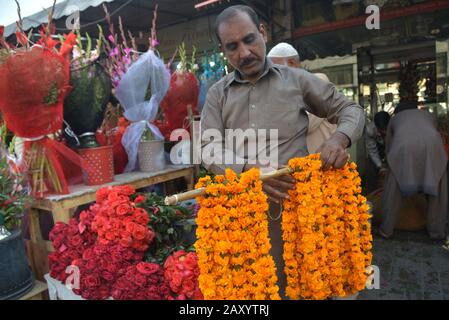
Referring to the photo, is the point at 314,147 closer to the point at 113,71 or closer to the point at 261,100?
the point at 261,100

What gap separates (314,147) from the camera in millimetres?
2092

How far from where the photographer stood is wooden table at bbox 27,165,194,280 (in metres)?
2.37

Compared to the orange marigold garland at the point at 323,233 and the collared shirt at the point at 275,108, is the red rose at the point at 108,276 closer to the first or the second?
the collared shirt at the point at 275,108

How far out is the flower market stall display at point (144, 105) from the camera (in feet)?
9.15

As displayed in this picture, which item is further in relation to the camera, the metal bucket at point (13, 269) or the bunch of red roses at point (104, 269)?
the metal bucket at point (13, 269)

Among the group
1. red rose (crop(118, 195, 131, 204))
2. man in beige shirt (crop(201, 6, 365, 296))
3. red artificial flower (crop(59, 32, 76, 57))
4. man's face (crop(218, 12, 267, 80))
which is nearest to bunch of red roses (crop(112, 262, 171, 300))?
red rose (crop(118, 195, 131, 204))

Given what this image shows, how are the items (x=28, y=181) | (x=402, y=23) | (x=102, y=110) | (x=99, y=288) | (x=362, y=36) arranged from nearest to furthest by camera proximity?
(x=99, y=288) < (x=28, y=181) < (x=102, y=110) < (x=402, y=23) < (x=362, y=36)

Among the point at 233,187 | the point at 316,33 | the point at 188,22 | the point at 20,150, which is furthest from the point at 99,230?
the point at 188,22

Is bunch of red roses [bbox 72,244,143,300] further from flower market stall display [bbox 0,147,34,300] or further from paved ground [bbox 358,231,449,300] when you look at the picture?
paved ground [bbox 358,231,449,300]

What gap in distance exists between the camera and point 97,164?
260 cm

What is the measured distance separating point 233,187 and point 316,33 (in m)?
4.73

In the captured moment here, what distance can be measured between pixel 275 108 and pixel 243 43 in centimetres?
34

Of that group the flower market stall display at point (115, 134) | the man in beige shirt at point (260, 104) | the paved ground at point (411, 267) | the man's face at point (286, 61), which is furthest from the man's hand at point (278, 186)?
the man's face at point (286, 61)

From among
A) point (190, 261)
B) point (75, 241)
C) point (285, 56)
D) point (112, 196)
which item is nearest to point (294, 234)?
point (190, 261)
